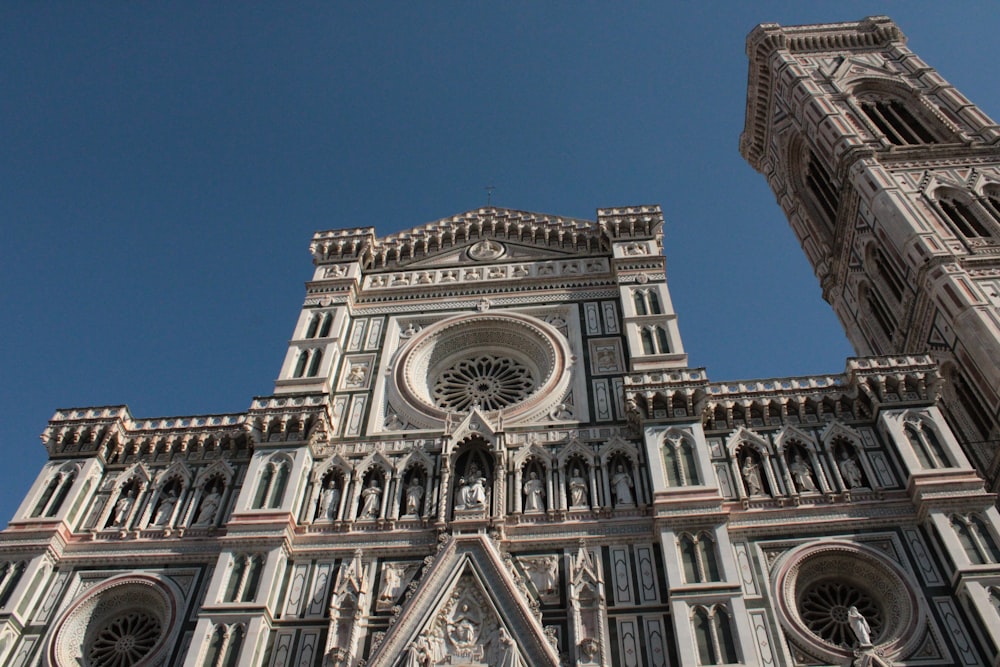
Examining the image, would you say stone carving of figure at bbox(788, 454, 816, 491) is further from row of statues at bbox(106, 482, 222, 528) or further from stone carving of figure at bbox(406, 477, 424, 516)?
row of statues at bbox(106, 482, 222, 528)

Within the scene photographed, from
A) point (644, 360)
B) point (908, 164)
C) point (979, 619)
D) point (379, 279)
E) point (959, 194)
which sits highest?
point (908, 164)

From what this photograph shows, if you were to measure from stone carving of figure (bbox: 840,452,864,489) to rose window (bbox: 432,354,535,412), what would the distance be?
20.6 ft

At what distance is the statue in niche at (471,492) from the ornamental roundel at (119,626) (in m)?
4.91

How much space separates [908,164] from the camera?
24.5 m

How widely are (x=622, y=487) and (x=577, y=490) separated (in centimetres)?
78

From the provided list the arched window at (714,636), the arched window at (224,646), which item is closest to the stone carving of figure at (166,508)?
the arched window at (224,646)

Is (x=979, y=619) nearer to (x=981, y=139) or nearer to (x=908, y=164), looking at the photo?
(x=908, y=164)

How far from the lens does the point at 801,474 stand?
15.4 m

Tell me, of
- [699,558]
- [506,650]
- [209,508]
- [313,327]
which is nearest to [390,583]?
[506,650]

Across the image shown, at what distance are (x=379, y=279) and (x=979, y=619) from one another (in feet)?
47.5

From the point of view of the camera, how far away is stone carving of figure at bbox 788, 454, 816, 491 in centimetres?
1522

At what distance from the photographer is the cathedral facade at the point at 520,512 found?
526 inches

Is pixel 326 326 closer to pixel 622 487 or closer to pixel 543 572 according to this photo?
pixel 622 487

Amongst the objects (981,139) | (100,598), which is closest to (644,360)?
(100,598)
